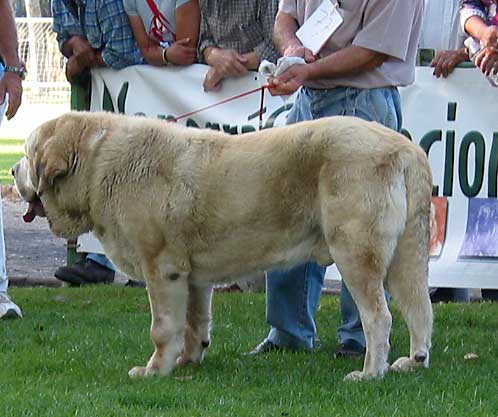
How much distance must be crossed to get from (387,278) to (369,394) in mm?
745

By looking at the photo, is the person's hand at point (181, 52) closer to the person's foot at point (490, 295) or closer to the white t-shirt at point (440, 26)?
the white t-shirt at point (440, 26)

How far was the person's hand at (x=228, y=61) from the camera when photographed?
28.7 feet

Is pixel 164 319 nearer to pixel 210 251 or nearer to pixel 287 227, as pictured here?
pixel 210 251

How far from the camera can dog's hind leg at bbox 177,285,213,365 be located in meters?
6.45

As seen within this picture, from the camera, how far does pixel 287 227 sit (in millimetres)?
5961

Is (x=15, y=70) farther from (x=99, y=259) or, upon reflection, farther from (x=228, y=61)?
(x=99, y=259)

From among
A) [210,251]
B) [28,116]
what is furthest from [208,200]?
[28,116]

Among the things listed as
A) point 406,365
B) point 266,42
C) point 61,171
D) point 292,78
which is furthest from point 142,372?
point 266,42

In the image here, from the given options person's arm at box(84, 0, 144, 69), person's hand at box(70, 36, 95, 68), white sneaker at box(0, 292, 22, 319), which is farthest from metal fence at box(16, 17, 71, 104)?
white sneaker at box(0, 292, 22, 319)

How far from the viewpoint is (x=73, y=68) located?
9.60m

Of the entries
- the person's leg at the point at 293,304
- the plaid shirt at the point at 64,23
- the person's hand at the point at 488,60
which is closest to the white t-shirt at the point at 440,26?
the person's hand at the point at 488,60

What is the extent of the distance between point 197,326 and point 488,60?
2.92 meters

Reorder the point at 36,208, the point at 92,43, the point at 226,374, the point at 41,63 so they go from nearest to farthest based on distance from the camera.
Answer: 1. the point at 226,374
2. the point at 36,208
3. the point at 92,43
4. the point at 41,63

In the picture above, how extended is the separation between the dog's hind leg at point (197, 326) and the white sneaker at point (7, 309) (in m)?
1.76
